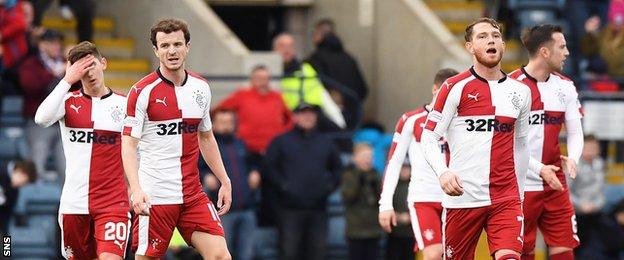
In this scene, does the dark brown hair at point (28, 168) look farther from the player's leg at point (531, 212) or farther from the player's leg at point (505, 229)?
the player's leg at point (505, 229)

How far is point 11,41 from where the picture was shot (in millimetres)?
19875

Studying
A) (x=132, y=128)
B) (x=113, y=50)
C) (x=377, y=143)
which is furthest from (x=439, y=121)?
(x=113, y=50)

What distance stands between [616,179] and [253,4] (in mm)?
6234

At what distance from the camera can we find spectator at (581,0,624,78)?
21656 millimetres

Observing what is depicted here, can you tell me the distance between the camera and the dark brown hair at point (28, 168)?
18.6 meters

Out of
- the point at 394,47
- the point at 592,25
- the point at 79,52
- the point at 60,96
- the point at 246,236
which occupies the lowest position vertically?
the point at 246,236

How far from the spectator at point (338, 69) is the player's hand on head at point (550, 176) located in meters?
7.42

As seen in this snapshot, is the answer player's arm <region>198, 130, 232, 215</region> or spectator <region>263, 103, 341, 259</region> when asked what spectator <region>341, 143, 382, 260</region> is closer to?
spectator <region>263, 103, 341, 259</region>

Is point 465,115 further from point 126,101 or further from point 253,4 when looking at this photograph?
point 253,4

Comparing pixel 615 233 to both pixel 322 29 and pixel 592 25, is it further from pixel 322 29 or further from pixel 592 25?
pixel 322 29

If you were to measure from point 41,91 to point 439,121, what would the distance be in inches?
292

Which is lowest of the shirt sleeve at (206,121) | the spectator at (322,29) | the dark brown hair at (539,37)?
the shirt sleeve at (206,121)

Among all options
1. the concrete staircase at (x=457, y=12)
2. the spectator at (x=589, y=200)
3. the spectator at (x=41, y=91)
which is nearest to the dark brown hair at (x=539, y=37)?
the spectator at (x=589, y=200)

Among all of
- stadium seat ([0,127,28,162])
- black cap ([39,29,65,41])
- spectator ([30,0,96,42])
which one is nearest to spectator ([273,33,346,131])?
spectator ([30,0,96,42])
